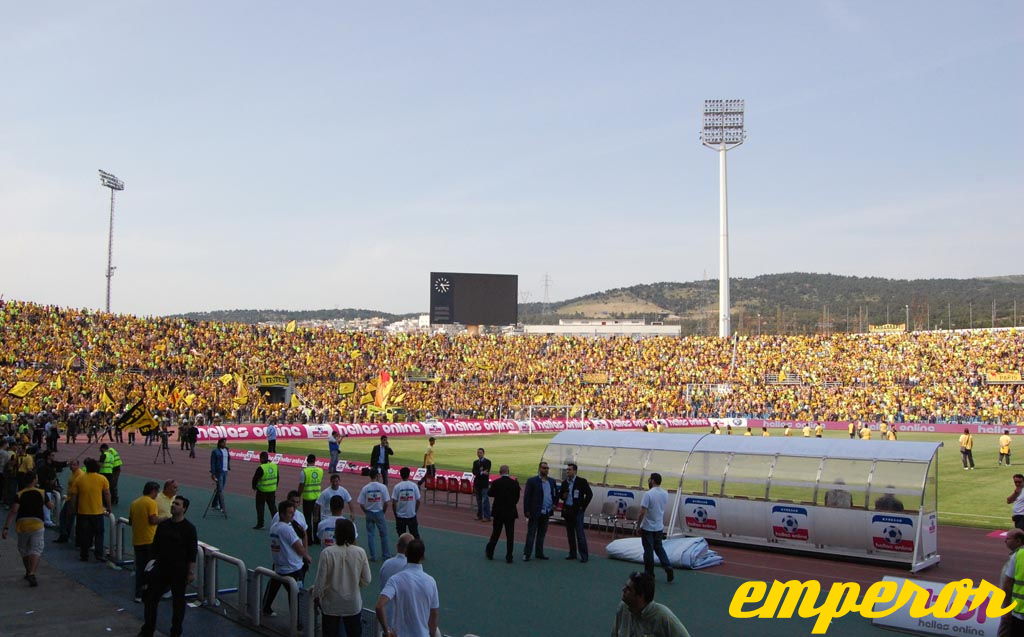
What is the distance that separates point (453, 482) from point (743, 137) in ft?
283

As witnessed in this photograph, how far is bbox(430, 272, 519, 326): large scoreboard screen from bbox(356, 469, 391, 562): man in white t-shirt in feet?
234

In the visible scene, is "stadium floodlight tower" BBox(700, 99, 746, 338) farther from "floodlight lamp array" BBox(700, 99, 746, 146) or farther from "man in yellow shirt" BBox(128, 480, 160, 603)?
"man in yellow shirt" BBox(128, 480, 160, 603)

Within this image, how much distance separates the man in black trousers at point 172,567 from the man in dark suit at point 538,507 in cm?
685

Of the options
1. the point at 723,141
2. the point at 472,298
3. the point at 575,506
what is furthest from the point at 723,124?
the point at 575,506

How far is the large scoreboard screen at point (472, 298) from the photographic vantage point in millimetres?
87062

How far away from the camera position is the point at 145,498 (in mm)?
12414

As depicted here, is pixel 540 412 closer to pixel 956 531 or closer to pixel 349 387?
pixel 349 387

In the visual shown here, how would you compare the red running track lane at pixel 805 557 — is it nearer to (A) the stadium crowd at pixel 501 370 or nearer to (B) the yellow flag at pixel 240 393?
(B) the yellow flag at pixel 240 393

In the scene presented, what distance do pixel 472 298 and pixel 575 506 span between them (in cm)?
7193

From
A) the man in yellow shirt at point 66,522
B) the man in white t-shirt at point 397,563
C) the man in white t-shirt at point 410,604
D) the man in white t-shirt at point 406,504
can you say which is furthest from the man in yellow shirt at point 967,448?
the man in white t-shirt at point 410,604

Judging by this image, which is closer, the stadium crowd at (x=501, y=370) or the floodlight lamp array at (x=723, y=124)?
the stadium crowd at (x=501, y=370)

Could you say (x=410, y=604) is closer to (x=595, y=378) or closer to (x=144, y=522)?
(x=144, y=522)

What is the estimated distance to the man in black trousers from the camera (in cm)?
1021

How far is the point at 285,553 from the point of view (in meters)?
11.1
